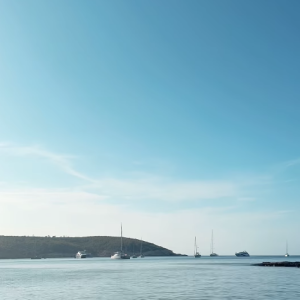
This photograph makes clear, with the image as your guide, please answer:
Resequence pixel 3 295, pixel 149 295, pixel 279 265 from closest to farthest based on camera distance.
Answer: pixel 149 295, pixel 3 295, pixel 279 265

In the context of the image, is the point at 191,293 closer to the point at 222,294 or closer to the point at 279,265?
the point at 222,294

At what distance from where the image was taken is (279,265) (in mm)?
150125

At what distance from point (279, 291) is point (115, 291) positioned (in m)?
24.4

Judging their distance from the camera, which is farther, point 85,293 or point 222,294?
point 85,293

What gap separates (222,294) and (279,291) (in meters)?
10.0

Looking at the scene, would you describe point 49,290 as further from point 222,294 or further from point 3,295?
point 222,294

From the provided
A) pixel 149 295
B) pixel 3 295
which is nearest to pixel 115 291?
pixel 149 295

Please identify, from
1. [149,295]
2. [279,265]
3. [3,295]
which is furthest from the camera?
[279,265]

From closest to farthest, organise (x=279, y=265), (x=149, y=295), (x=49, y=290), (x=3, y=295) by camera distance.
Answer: (x=149, y=295), (x=3, y=295), (x=49, y=290), (x=279, y=265)

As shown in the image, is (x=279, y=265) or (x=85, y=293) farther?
(x=279, y=265)

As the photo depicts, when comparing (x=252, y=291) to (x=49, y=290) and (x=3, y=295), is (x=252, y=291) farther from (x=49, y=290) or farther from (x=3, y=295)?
(x=3, y=295)

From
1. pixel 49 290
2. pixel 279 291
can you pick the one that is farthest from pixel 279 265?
pixel 49 290

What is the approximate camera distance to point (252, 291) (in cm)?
6419

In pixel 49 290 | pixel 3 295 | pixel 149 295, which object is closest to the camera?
pixel 149 295
